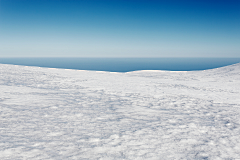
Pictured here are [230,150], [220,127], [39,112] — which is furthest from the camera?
[39,112]

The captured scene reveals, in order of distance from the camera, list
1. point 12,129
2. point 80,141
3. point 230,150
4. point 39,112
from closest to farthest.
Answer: point 230,150 < point 80,141 < point 12,129 < point 39,112

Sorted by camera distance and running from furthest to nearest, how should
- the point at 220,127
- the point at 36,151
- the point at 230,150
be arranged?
the point at 220,127 → the point at 230,150 → the point at 36,151

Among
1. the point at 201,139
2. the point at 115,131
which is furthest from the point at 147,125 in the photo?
the point at 201,139

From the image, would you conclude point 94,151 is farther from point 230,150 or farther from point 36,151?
point 230,150

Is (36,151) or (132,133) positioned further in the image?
(132,133)

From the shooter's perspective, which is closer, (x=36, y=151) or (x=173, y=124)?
(x=36, y=151)

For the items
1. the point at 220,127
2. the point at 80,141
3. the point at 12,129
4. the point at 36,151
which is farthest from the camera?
the point at 220,127

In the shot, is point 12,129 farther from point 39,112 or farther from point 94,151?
point 94,151

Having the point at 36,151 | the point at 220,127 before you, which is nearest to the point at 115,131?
the point at 36,151
